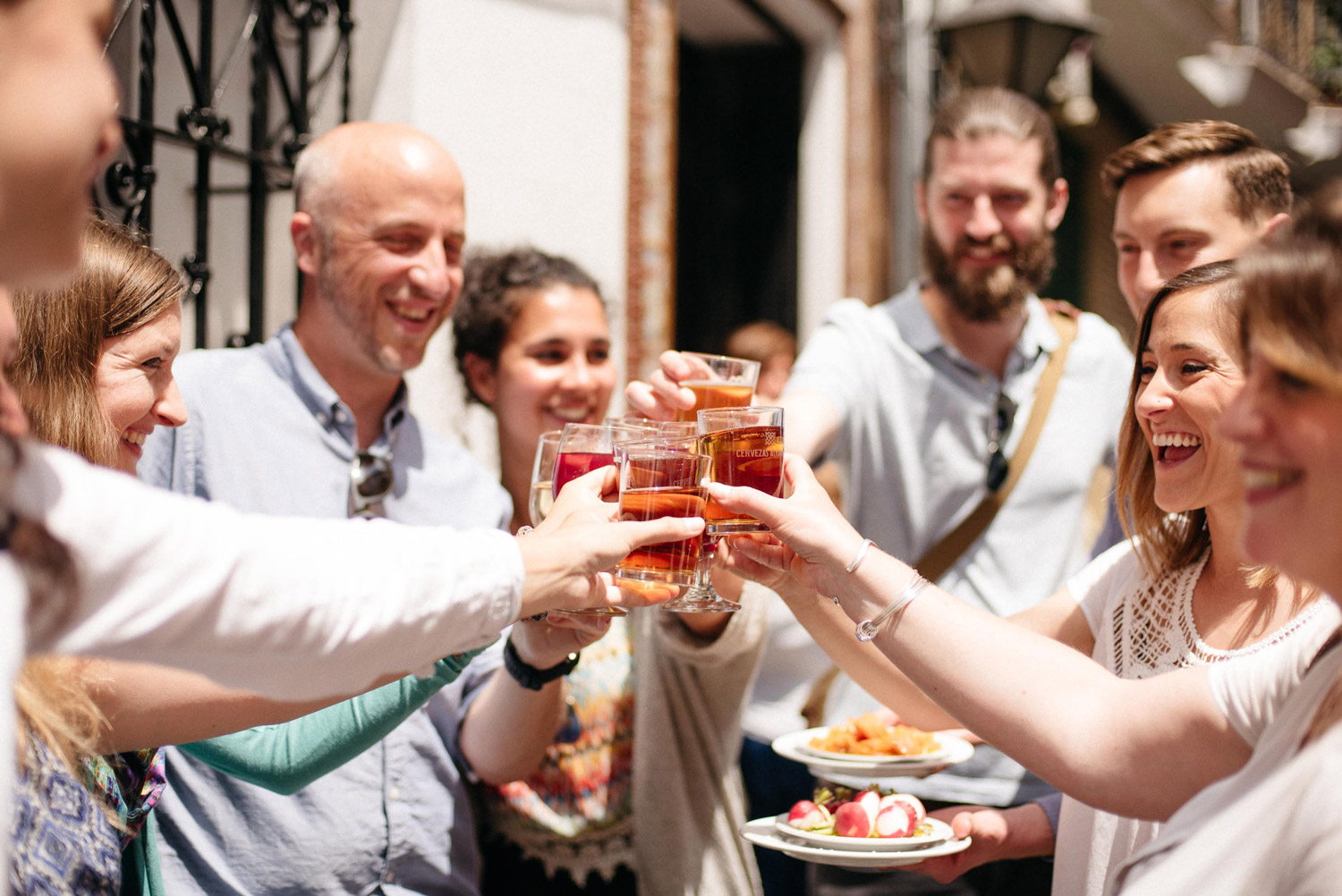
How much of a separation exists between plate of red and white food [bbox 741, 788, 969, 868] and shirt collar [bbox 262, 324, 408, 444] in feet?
4.15

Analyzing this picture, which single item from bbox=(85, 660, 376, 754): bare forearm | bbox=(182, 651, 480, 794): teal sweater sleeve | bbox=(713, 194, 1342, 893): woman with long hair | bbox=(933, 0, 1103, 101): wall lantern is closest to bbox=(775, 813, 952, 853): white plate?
bbox=(713, 194, 1342, 893): woman with long hair

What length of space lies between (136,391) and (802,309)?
17.0 ft

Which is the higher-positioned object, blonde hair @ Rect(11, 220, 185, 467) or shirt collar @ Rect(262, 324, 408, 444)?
blonde hair @ Rect(11, 220, 185, 467)

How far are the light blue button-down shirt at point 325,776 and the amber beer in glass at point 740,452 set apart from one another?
3.21ft

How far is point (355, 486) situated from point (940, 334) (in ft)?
5.39

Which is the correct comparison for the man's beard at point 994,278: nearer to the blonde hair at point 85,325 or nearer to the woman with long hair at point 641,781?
the woman with long hair at point 641,781

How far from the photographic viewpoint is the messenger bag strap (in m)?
2.98

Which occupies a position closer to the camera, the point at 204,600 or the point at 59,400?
the point at 204,600

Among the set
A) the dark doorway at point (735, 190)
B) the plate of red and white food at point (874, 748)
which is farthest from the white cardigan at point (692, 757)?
the dark doorway at point (735, 190)

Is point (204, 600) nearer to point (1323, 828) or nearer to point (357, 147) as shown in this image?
point (1323, 828)

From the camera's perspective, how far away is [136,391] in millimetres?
1950

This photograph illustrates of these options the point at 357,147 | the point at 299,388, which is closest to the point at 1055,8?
the point at 357,147

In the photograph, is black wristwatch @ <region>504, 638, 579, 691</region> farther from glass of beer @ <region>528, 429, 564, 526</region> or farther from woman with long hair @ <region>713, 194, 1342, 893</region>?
woman with long hair @ <region>713, 194, 1342, 893</region>

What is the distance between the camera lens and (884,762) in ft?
7.22
